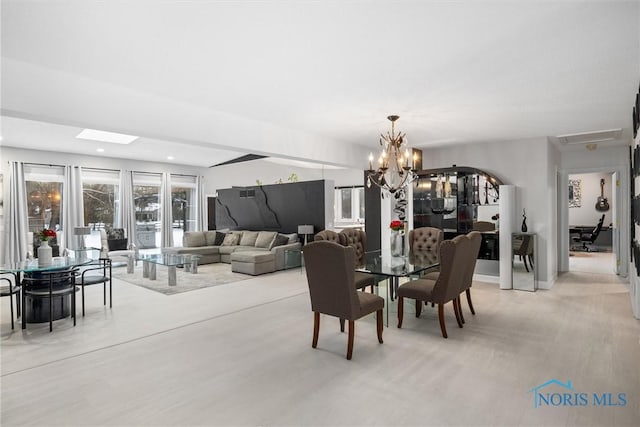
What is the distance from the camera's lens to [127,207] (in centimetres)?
920

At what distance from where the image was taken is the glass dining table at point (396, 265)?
3.76 meters

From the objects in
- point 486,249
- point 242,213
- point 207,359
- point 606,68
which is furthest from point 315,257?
point 242,213

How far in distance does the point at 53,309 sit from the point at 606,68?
6035 millimetres

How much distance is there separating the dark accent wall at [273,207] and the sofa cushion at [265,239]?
0.51 metres

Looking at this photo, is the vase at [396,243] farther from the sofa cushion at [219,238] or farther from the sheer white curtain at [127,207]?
the sheer white curtain at [127,207]

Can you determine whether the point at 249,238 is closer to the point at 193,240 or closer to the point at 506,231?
the point at 193,240

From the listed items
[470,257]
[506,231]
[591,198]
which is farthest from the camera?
[591,198]

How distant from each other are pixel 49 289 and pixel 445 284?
14.2ft

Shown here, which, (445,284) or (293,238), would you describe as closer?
(445,284)

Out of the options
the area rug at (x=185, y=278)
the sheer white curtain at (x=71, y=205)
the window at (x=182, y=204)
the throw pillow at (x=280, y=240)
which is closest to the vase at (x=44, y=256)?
the area rug at (x=185, y=278)

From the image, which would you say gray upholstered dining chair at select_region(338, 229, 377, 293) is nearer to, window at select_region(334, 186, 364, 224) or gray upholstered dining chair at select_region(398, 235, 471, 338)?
gray upholstered dining chair at select_region(398, 235, 471, 338)

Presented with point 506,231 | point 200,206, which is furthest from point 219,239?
point 506,231

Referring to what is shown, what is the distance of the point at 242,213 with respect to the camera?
32.4ft

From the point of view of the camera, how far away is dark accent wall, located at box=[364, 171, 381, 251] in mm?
7000
